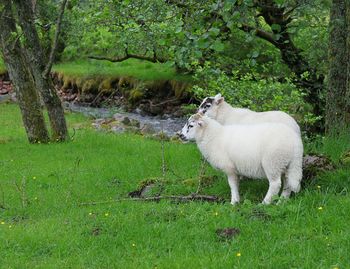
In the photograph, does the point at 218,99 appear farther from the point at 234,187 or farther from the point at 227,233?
the point at 227,233

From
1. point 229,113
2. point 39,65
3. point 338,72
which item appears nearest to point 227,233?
point 229,113

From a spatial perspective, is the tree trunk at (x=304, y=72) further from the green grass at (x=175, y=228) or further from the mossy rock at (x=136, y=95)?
the mossy rock at (x=136, y=95)

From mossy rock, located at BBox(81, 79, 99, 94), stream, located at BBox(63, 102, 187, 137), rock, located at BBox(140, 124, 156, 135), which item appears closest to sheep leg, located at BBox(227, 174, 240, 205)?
stream, located at BBox(63, 102, 187, 137)

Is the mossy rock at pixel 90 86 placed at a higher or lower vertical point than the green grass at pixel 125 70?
lower

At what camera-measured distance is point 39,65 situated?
17469 millimetres

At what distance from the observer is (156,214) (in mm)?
8445

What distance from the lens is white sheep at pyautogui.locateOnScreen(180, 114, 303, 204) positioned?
834cm

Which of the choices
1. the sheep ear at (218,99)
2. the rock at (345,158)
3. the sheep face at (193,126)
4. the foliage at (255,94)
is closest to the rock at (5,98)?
the foliage at (255,94)

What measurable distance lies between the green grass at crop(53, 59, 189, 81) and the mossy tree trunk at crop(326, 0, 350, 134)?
1789 cm

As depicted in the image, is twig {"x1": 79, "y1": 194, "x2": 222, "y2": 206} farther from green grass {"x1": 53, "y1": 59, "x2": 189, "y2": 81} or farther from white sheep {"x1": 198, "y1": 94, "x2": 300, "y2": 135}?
green grass {"x1": 53, "y1": 59, "x2": 189, "y2": 81}

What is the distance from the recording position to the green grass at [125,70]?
1270 inches

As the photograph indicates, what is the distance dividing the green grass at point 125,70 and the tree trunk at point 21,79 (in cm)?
1325

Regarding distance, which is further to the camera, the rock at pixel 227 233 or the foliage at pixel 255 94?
the foliage at pixel 255 94

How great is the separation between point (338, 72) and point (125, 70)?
77.8ft
